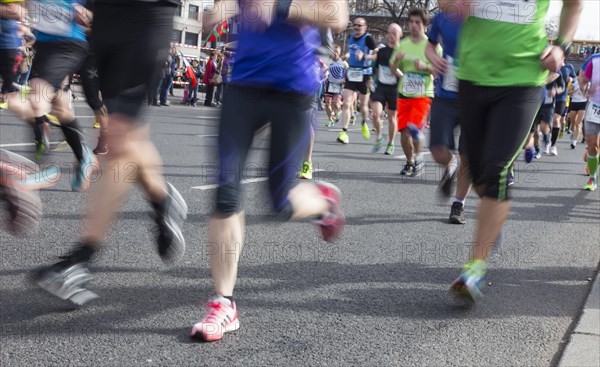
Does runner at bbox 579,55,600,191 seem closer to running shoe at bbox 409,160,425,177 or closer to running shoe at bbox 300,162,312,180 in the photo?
running shoe at bbox 409,160,425,177

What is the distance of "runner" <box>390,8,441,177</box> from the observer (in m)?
8.87

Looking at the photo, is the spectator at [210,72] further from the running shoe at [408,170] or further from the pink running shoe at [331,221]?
the pink running shoe at [331,221]

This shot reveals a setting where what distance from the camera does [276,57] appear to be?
3.13 meters

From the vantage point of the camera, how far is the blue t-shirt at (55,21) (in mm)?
4832

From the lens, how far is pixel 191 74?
2305 cm

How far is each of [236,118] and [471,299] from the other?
1.44m

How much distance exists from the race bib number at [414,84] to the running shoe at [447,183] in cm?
315

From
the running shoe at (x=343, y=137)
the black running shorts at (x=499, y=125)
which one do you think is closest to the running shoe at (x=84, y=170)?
the black running shorts at (x=499, y=125)

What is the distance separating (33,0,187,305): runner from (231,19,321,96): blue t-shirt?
1.26 feet

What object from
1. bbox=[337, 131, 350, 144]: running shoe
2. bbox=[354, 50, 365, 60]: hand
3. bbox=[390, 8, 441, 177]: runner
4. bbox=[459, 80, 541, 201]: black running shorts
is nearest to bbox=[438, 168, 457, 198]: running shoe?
bbox=[459, 80, 541, 201]: black running shorts

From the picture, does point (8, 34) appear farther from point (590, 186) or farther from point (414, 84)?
point (590, 186)

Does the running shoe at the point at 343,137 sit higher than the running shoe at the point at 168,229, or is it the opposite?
the running shoe at the point at 168,229

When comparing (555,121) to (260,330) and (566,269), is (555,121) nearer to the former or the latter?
(566,269)

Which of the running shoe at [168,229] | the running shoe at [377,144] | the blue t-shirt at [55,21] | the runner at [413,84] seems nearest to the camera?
the running shoe at [168,229]
